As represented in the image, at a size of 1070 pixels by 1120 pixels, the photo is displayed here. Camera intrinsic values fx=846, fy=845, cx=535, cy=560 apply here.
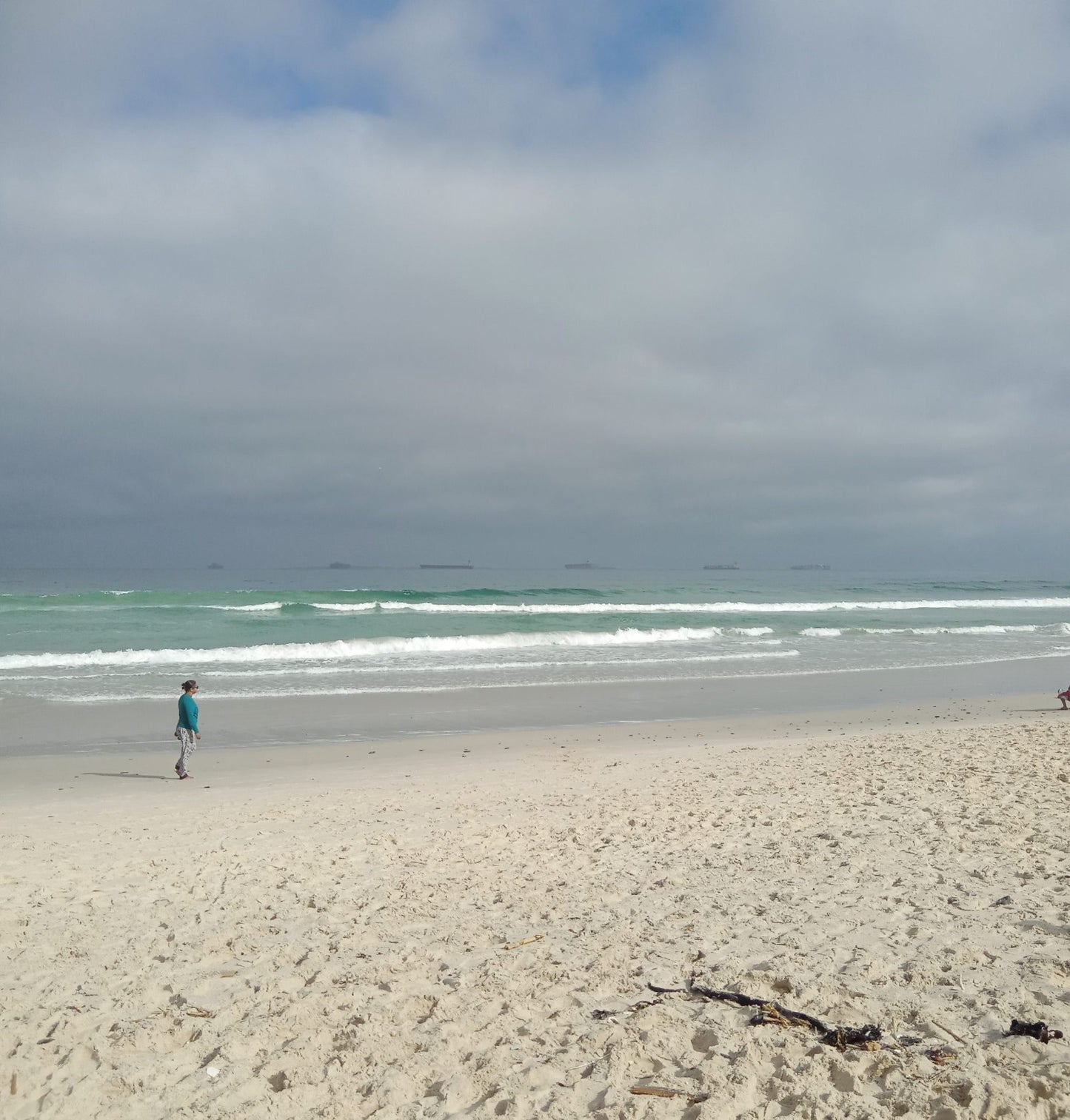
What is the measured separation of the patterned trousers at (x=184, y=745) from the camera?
37.5 ft

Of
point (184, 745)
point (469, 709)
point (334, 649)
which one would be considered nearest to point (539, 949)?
point (184, 745)

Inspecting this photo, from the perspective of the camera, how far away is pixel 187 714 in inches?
455

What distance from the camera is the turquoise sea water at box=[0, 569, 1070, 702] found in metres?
21.1

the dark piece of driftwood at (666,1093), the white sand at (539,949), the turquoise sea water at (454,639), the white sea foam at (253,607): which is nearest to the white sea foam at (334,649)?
the turquoise sea water at (454,639)

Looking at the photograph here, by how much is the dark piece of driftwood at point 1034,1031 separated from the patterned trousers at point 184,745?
1020 centimetres

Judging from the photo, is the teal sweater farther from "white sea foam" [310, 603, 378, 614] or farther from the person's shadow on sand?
"white sea foam" [310, 603, 378, 614]

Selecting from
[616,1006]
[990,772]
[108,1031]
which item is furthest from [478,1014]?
[990,772]

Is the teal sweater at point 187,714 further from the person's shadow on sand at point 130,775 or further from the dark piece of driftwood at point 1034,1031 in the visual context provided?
the dark piece of driftwood at point 1034,1031

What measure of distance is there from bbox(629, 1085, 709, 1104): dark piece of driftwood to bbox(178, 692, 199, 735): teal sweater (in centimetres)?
940

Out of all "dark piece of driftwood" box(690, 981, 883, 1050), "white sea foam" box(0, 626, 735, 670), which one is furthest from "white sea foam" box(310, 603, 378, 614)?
"dark piece of driftwood" box(690, 981, 883, 1050)

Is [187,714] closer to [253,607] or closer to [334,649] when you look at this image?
[334,649]

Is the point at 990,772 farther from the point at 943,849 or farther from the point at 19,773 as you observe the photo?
the point at 19,773

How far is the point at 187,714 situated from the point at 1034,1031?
34.3ft

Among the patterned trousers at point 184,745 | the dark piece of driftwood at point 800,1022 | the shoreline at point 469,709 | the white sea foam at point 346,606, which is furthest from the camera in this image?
the white sea foam at point 346,606
